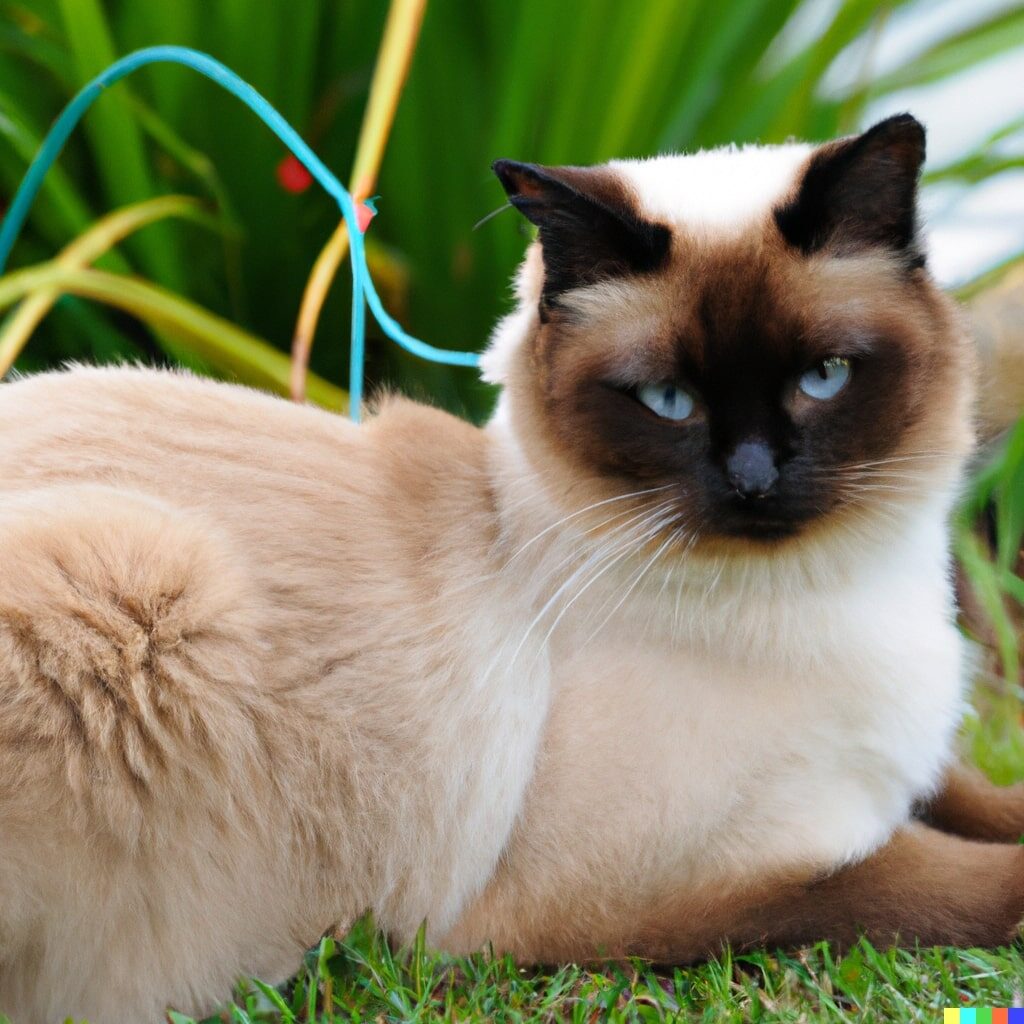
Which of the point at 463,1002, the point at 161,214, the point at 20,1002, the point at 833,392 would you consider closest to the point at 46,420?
the point at 20,1002

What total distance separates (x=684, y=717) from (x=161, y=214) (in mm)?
2179

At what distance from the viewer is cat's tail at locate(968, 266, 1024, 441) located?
2924 millimetres

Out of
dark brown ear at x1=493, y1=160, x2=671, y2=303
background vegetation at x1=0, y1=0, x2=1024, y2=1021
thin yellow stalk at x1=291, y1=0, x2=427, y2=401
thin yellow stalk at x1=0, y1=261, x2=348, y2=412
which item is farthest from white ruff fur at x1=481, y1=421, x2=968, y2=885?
thin yellow stalk at x1=0, y1=261, x2=348, y2=412

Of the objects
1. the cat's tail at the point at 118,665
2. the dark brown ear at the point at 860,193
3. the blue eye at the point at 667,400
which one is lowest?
the cat's tail at the point at 118,665

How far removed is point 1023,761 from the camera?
2.35m

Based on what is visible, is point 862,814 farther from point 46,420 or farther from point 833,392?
point 46,420

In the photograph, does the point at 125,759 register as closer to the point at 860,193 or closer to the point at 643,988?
the point at 643,988

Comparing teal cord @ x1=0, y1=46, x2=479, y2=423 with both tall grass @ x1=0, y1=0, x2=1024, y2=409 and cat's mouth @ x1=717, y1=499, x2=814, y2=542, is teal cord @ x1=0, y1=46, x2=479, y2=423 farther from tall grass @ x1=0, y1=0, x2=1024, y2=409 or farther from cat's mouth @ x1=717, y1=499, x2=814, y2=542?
tall grass @ x1=0, y1=0, x2=1024, y2=409

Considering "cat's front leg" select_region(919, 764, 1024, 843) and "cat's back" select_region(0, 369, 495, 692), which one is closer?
"cat's back" select_region(0, 369, 495, 692)

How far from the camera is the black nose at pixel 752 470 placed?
1.43 m

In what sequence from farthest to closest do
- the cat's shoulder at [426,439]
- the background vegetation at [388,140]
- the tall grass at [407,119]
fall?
the tall grass at [407,119], the background vegetation at [388,140], the cat's shoulder at [426,439]

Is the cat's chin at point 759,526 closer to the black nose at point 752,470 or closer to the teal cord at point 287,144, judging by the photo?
the black nose at point 752,470

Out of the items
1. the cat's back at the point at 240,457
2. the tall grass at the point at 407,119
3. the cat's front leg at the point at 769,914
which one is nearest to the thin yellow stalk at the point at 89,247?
the tall grass at the point at 407,119

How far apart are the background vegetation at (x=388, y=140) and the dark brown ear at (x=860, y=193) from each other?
4.81 ft
